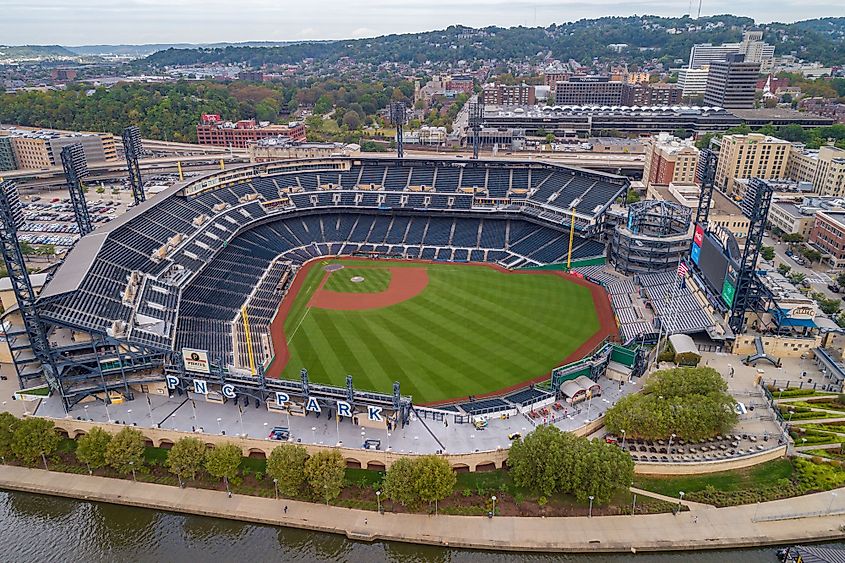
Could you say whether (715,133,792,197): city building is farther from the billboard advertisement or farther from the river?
the billboard advertisement

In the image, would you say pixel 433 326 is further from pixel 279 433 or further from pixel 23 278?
pixel 23 278

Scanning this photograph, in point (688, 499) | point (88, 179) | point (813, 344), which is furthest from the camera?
point (88, 179)

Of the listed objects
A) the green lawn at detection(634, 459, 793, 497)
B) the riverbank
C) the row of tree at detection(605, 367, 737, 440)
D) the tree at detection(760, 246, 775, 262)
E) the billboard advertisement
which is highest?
the billboard advertisement

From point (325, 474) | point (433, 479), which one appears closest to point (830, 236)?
point (433, 479)

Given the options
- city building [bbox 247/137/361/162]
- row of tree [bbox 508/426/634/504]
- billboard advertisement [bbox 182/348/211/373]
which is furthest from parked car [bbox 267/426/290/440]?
city building [bbox 247/137/361/162]

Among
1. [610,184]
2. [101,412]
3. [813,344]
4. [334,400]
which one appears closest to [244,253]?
[101,412]

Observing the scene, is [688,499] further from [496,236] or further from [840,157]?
[840,157]
